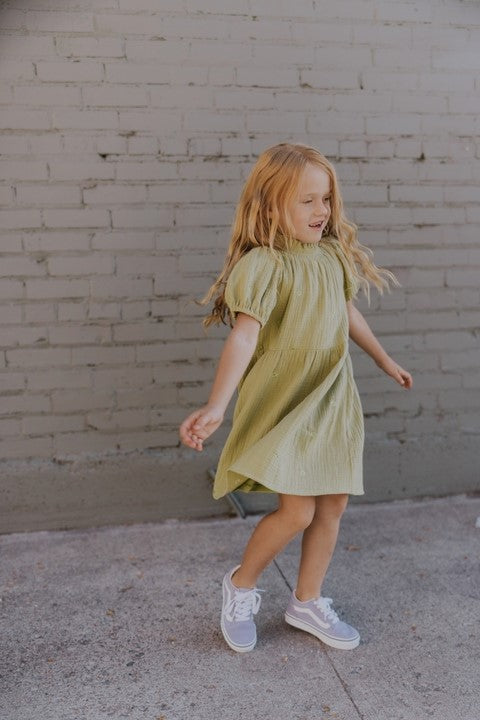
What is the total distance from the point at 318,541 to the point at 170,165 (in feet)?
6.01

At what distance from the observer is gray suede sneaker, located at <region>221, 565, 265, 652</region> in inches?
114

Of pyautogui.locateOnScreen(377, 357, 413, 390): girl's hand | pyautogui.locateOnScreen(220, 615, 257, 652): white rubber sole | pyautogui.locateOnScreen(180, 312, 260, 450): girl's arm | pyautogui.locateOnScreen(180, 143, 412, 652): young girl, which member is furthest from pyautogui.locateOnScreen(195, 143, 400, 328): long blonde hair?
pyautogui.locateOnScreen(220, 615, 257, 652): white rubber sole

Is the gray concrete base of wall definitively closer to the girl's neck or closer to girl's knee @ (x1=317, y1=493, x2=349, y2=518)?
girl's knee @ (x1=317, y1=493, x2=349, y2=518)

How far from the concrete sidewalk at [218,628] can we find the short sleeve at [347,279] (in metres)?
1.17

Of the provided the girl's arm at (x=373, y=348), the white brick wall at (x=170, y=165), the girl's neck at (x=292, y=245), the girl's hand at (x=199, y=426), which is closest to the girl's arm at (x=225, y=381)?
the girl's hand at (x=199, y=426)

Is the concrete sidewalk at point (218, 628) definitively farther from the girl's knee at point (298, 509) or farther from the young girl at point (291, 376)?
the girl's knee at point (298, 509)

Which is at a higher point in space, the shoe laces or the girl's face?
the girl's face

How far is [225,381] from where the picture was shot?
8.73 ft

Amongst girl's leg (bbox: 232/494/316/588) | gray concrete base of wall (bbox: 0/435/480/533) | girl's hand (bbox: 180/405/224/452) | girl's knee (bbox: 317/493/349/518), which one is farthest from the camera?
gray concrete base of wall (bbox: 0/435/480/533)

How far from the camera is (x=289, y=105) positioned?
3.98 m

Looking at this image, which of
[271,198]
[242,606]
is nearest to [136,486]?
[242,606]

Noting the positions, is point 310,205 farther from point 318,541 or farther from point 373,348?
point 318,541

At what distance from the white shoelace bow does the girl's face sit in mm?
1197

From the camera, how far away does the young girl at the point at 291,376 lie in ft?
9.00
